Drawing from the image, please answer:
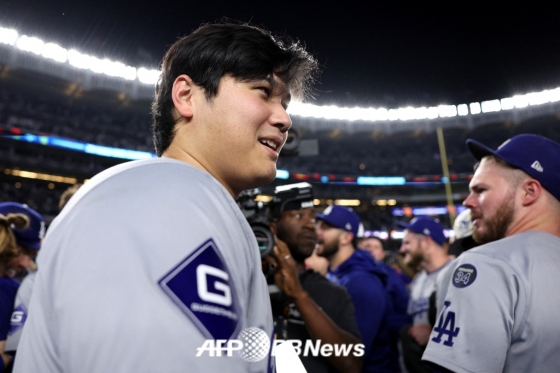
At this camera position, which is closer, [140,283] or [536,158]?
[140,283]

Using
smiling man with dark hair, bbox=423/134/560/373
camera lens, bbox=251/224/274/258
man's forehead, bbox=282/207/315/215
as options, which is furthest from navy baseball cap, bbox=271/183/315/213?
smiling man with dark hair, bbox=423/134/560/373

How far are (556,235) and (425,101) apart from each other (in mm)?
5535

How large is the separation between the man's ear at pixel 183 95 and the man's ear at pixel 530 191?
4.51 feet

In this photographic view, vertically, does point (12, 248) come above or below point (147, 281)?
above

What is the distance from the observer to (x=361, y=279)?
2.97 metres

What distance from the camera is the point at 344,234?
3641 millimetres

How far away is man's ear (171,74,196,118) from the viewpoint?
2.66ft

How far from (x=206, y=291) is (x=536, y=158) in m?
1.60

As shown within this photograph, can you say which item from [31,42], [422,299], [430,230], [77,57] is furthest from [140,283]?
[31,42]

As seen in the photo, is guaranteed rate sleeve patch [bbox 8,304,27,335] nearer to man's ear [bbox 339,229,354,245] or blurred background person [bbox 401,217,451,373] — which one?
man's ear [bbox 339,229,354,245]

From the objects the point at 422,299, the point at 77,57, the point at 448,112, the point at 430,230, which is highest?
the point at 448,112

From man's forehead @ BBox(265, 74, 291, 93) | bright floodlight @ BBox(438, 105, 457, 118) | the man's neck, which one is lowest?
the man's neck

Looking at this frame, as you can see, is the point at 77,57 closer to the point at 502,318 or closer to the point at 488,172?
the point at 488,172

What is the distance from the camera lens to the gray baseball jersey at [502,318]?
1.29 metres
